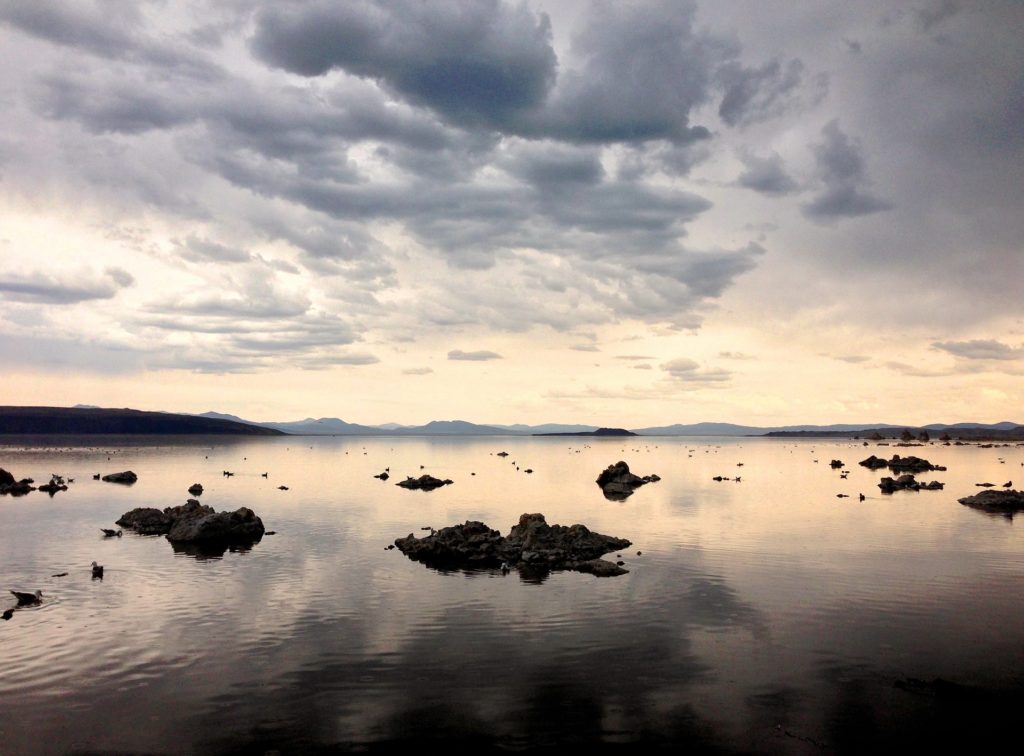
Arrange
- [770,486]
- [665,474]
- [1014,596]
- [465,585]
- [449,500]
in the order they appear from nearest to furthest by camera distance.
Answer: [1014,596] → [465,585] → [449,500] → [770,486] → [665,474]

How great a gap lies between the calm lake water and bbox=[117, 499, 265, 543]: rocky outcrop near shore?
242 centimetres

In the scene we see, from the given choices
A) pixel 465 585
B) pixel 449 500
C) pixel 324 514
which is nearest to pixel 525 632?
pixel 465 585

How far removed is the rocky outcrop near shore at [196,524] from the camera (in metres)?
57.0

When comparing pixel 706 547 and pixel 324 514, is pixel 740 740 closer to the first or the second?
pixel 706 547

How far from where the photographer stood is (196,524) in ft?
188

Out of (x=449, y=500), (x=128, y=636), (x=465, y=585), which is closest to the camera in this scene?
(x=128, y=636)

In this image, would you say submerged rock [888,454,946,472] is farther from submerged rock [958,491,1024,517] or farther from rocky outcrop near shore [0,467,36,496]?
rocky outcrop near shore [0,467,36,496]

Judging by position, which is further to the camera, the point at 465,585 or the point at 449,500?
the point at 449,500

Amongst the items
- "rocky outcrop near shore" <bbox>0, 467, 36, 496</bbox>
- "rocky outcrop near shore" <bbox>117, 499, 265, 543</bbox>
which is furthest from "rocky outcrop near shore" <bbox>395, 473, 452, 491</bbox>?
"rocky outcrop near shore" <bbox>0, 467, 36, 496</bbox>

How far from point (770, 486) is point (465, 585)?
285 feet

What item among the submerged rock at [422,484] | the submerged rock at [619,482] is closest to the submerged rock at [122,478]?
the submerged rock at [422,484]

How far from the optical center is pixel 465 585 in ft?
135

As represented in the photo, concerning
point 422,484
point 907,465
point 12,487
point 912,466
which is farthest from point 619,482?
point 12,487

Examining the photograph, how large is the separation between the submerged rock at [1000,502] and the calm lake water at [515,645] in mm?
24791
